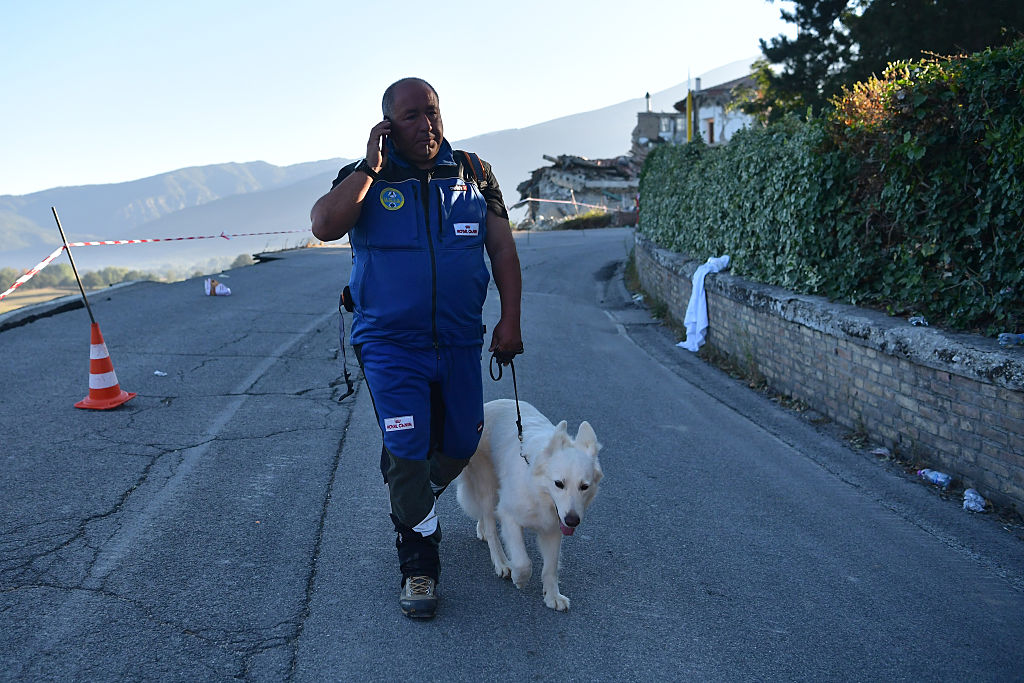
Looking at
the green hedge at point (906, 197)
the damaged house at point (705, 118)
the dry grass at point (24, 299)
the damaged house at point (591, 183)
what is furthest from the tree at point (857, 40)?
the damaged house at point (705, 118)

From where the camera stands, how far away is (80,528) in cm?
445

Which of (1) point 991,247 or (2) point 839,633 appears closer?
(2) point 839,633

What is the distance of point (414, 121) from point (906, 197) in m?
4.71

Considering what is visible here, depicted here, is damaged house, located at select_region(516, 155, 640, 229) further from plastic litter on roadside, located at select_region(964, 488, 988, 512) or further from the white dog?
the white dog

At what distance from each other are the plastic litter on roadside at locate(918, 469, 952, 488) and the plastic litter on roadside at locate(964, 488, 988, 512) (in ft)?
0.75

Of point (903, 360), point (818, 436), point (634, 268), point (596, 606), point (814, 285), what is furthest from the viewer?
point (634, 268)

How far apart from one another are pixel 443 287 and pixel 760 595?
7.12 ft

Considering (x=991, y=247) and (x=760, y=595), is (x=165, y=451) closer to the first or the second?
(x=760, y=595)

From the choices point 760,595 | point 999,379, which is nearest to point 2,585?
point 760,595

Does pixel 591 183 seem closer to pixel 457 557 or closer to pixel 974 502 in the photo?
pixel 974 502

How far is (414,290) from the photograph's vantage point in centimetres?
349

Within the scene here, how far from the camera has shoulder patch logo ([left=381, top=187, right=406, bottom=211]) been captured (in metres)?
3.51

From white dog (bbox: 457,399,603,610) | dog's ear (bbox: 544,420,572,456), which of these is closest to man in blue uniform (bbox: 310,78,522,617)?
white dog (bbox: 457,399,603,610)

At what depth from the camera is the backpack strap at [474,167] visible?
3789mm
